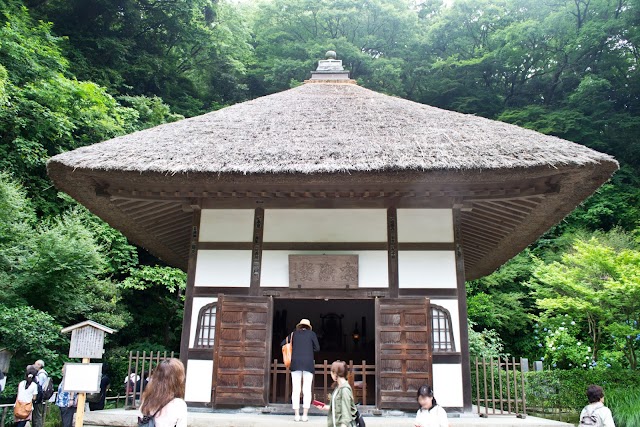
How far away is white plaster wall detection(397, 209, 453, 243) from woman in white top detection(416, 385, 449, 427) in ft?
→ 10.3

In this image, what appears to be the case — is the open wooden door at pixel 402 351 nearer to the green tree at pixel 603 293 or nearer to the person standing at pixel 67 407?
the person standing at pixel 67 407

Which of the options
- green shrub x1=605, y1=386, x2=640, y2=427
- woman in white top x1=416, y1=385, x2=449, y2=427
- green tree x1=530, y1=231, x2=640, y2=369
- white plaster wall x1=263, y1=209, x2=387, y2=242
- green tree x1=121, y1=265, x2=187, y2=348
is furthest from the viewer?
green tree x1=121, y1=265, x2=187, y2=348

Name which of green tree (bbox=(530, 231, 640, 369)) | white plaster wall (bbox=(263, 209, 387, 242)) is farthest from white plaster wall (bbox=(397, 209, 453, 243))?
green tree (bbox=(530, 231, 640, 369))

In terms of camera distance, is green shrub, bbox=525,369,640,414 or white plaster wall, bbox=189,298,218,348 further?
green shrub, bbox=525,369,640,414

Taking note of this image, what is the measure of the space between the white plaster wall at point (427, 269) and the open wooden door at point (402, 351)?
33 cm

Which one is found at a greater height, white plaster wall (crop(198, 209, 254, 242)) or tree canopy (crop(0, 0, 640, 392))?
tree canopy (crop(0, 0, 640, 392))

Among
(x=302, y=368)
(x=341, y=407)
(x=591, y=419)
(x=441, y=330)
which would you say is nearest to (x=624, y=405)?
(x=441, y=330)

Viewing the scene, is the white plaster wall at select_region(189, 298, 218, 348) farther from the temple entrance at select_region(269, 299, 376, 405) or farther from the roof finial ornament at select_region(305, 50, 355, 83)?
the roof finial ornament at select_region(305, 50, 355, 83)

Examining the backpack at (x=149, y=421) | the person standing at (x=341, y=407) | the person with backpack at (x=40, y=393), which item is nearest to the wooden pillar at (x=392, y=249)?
the person standing at (x=341, y=407)

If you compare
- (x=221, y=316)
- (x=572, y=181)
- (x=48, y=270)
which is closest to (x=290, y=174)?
(x=221, y=316)

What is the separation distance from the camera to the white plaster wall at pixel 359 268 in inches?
272

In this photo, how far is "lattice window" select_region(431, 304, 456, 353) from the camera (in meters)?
6.59

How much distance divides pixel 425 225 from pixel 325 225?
149cm

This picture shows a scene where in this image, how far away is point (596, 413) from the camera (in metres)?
4.54
